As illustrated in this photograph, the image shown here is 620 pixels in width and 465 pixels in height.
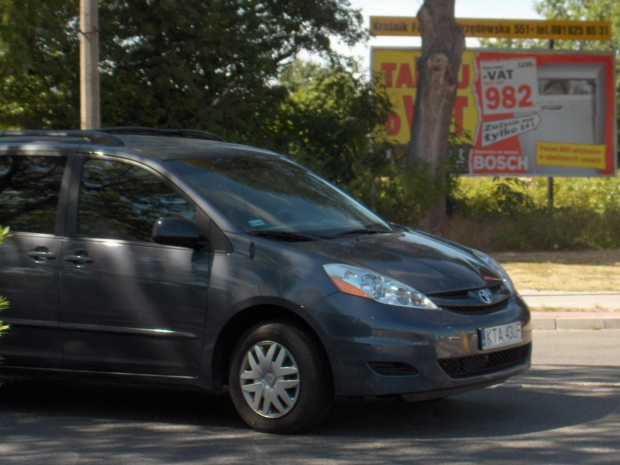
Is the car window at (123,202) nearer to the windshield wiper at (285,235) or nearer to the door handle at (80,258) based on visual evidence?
the door handle at (80,258)

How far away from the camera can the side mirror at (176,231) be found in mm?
5777

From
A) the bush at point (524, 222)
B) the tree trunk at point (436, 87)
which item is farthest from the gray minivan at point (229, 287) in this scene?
the bush at point (524, 222)

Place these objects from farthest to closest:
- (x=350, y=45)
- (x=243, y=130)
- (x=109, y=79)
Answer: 1. (x=350, y=45)
2. (x=243, y=130)
3. (x=109, y=79)

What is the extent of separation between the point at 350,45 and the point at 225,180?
15.8 m

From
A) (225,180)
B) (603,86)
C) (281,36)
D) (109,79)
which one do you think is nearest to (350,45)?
(281,36)

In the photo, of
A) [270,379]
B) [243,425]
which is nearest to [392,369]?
[270,379]

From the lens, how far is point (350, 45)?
21.6 metres

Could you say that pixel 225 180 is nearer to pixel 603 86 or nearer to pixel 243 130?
pixel 243 130

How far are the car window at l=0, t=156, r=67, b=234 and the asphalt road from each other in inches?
49.8

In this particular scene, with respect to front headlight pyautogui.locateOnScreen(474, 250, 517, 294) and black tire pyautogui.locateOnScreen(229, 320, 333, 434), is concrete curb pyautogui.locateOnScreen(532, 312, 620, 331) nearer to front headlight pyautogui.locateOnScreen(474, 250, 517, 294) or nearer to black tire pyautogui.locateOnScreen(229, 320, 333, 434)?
front headlight pyautogui.locateOnScreen(474, 250, 517, 294)

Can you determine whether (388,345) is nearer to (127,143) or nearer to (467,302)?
(467,302)

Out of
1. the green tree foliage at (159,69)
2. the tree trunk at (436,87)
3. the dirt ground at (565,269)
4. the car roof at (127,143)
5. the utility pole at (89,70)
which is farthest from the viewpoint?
the tree trunk at (436,87)

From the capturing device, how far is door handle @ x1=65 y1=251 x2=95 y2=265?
20.3 feet

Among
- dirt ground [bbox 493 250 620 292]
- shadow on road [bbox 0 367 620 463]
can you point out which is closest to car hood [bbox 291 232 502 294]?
shadow on road [bbox 0 367 620 463]
